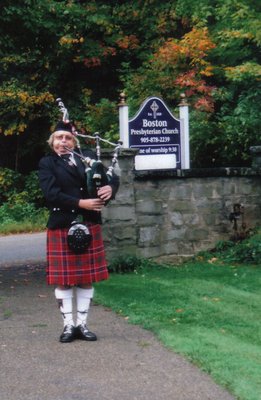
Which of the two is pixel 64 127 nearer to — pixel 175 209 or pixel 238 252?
pixel 175 209

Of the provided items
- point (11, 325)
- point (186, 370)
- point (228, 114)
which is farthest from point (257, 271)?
point (228, 114)

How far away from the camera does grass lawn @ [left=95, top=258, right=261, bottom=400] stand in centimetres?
525

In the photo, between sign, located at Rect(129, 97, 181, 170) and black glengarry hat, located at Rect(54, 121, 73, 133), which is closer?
black glengarry hat, located at Rect(54, 121, 73, 133)

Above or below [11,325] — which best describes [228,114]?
above

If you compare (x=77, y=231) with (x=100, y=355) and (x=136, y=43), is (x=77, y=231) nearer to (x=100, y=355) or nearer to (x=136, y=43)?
(x=100, y=355)

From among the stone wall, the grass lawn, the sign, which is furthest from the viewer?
the sign

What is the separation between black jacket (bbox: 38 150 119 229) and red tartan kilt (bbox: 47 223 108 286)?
85 mm

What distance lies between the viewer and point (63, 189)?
6.15 meters

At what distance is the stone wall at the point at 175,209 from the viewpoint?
1012cm

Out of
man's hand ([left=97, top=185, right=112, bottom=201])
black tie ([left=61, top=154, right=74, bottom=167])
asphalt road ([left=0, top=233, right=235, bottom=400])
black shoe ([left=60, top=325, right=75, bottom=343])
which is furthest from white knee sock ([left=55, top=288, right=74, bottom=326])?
black tie ([left=61, top=154, right=74, bottom=167])

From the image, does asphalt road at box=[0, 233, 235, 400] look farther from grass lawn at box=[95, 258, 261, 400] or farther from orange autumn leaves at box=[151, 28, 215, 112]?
orange autumn leaves at box=[151, 28, 215, 112]

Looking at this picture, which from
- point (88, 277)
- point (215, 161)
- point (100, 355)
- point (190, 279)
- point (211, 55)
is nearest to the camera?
point (100, 355)

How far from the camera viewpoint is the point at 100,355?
5.69m

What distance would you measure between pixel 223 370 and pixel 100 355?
3.27 ft
